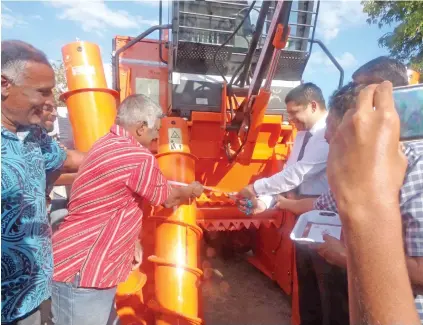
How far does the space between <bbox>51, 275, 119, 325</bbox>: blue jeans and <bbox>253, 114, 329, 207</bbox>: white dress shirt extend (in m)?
1.46

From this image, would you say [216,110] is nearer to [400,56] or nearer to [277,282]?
[277,282]

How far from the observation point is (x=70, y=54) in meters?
2.90

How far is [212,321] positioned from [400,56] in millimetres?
8989

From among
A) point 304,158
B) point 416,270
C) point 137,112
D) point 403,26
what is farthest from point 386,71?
point 403,26

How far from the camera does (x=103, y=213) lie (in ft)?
5.82

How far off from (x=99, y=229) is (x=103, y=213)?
3.2 inches

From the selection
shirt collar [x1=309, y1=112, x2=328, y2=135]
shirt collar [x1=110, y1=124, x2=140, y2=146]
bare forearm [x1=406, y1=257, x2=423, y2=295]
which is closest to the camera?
bare forearm [x1=406, y1=257, x2=423, y2=295]

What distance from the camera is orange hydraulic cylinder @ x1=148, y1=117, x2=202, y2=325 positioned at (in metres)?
2.41

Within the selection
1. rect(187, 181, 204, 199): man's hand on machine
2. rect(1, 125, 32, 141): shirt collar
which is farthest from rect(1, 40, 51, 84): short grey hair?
rect(187, 181, 204, 199): man's hand on machine

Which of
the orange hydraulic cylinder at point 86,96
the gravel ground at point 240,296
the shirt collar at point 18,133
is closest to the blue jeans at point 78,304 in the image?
the shirt collar at point 18,133

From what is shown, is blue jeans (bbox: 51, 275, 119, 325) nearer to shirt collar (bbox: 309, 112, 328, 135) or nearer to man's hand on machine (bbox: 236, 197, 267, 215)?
man's hand on machine (bbox: 236, 197, 267, 215)

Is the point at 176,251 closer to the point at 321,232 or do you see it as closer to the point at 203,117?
the point at 321,232

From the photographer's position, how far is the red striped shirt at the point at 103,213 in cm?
173

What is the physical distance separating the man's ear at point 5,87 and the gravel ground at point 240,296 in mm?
A: 2704
